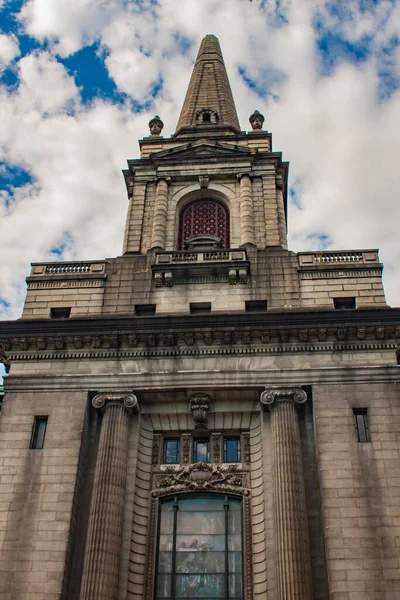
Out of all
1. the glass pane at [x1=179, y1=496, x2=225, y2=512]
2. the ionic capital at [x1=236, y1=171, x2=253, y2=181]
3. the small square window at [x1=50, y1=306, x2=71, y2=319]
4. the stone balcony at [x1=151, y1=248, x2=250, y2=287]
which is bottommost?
the glass pane at [x1=179, y1=496, x2=225, y2=512]

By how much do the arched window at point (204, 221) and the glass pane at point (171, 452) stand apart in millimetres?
11535

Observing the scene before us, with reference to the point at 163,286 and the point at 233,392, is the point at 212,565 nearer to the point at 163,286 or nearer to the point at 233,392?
the point at 233,392

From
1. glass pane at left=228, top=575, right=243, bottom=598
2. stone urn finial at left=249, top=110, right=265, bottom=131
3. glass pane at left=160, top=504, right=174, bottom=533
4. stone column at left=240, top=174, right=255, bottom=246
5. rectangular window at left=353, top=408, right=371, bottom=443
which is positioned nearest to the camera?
glass pane at left=228, top=575, right=243, bottom=598

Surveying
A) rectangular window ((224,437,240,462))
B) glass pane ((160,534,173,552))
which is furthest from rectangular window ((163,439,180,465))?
glass pane ((160,534,173,552))

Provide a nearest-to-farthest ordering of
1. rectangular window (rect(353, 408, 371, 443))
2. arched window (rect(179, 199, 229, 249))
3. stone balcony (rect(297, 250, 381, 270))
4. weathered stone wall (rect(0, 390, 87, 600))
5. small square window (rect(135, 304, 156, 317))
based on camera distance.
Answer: weathered stone wall (rect(0, 390, 87, 600)), rectangular window (rect(353, 408, 371, 443)), small square window (rect(135, 304, 156, 317)), stone balcony (rect(297, 250, 381, 270)), arched window (rect(179, 199, 229, 249))

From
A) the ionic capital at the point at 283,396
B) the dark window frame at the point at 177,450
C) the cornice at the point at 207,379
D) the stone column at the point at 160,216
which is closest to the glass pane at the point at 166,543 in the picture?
the dark window frame at the point at 177,450

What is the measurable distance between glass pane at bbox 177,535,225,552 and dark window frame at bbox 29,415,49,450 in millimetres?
6265

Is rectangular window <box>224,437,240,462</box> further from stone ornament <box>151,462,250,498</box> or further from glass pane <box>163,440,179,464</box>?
glass pane <box>163,440,179,464</box>

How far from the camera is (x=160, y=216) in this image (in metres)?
34.7

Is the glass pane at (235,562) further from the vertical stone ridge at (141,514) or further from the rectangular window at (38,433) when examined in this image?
the rectangular window at (38,433)

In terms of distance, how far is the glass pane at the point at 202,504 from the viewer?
2489cm

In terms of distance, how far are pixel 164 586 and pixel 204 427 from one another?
6068 mm

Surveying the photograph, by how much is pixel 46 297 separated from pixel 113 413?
291 inches

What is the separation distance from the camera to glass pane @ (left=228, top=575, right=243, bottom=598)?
22.9 m
